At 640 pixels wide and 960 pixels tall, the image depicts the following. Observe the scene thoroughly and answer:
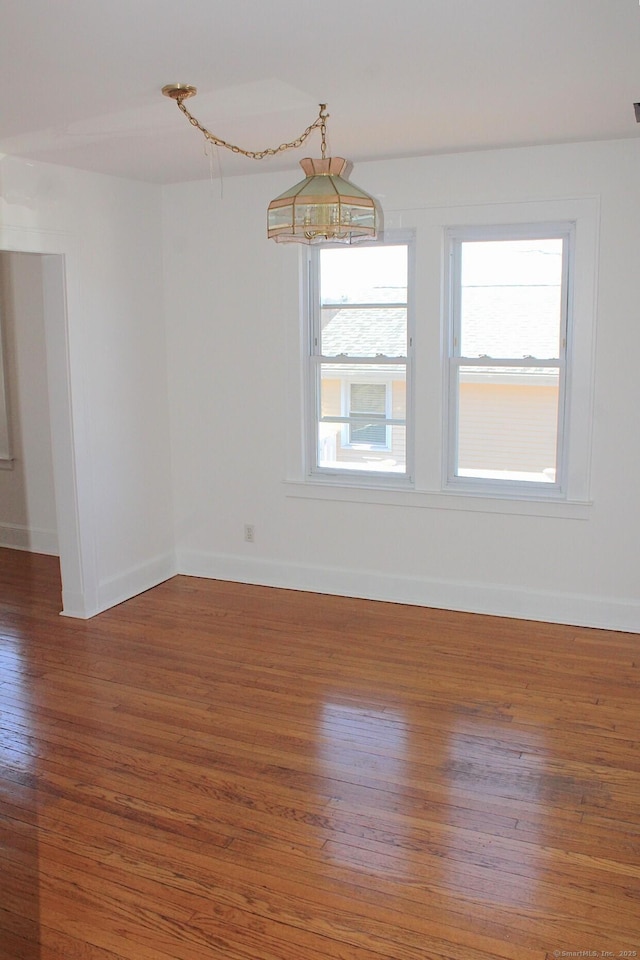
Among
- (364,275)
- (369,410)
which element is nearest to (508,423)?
(369,410)

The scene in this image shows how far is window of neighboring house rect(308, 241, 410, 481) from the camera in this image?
5.13 metres

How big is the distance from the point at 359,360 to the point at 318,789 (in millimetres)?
2801

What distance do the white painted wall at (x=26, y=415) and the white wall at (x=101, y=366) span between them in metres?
1.11

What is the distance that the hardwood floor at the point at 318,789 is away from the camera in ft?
8.30

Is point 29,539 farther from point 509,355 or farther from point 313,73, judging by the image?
point 313,73

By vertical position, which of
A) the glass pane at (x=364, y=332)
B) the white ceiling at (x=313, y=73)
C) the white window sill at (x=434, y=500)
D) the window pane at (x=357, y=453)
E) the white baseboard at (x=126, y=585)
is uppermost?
the white ceiling at (x=313, y=73)

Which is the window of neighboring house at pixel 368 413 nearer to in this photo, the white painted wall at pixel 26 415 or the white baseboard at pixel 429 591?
the white baseboard at pixel 429 591

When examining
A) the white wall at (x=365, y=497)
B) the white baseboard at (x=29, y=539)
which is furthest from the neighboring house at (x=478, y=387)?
the white baseboard at (x=29, y=539)

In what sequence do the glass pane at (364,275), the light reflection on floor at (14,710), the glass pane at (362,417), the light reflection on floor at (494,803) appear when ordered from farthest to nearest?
the glass pane at (362,417), the glass pane at (364,275), the light reflection on floor at (14,710), the light reflection on floor at (494,803)

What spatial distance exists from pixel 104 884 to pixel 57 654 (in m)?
2.00

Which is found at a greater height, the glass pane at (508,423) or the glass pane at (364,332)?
the glass pane at (364,332)

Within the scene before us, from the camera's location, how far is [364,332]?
5.23 m

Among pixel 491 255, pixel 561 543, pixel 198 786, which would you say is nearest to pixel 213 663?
pixel 198 786

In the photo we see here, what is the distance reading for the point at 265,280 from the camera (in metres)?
5.29
